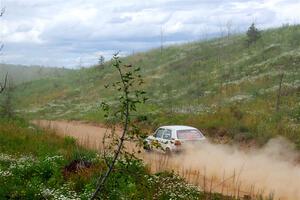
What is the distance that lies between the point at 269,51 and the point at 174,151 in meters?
34.4

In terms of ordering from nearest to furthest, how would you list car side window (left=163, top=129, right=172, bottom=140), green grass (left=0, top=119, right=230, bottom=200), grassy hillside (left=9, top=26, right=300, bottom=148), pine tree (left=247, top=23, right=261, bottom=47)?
green grass (left=0, top=119, right=230, bottom=200) → car side window (left=163, top=129, right=172, bottom=140) → grassy hillside (left=9, top=26, right=300, bottom=148) → pine tree (left=247, top=23, right=261, bottom=47)

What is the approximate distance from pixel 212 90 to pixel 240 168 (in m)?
26.1

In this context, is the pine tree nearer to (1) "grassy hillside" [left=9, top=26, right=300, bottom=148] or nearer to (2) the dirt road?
(1) "grassy hillside" [left=9, top=26, right=300, bottom=148]

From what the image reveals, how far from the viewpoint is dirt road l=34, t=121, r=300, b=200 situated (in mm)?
14391

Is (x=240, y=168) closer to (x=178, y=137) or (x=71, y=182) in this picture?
(x=178, y=137)

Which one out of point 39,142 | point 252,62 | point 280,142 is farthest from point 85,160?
point 252,62

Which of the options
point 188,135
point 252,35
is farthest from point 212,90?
point 188,135

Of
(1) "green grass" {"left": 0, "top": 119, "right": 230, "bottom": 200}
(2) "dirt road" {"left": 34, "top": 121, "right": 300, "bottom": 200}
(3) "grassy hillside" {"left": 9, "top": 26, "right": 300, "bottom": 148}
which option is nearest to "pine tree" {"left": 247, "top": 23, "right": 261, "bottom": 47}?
(3) "grassy hillside" {"left": 9, "top": 26, "right": 300, "bottom": 148}

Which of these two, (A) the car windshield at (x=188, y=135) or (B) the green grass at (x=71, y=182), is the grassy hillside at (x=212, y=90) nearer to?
(A) the car windshield at (x=188, y=135)

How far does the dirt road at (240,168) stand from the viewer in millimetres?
14391

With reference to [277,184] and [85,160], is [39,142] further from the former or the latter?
[277,184]

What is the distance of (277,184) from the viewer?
15094 mm

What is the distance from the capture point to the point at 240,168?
17.7 meters

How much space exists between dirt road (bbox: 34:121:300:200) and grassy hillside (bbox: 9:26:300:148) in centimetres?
223
